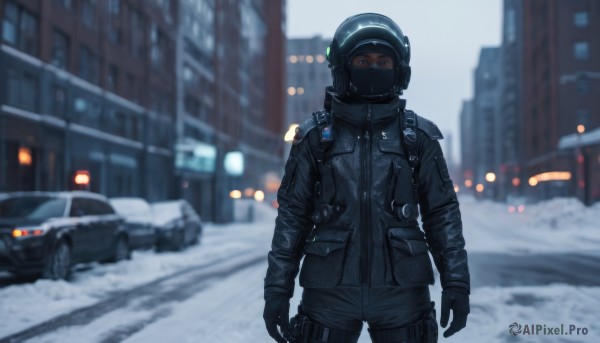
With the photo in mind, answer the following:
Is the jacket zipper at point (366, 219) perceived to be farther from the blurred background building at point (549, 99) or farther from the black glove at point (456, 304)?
the blurred background building at point (549, 99)

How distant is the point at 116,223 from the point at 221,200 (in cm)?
3252

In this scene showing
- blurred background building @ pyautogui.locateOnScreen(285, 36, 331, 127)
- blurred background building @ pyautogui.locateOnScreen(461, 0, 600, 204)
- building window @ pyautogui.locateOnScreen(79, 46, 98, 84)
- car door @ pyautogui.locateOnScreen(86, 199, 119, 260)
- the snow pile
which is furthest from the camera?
blurred background building @ pyautogui.locateOnScreen(285, 36, 331, 127)

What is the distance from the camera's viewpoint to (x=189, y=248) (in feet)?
70.6

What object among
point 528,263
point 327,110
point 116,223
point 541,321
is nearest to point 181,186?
point 116,223

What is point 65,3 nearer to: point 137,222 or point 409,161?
point 137,222

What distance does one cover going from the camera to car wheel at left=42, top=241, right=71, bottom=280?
471 inches

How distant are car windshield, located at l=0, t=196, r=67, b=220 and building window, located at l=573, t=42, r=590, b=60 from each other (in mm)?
53549

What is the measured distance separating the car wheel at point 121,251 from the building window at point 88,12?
59.0 ft

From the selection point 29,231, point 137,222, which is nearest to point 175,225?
point 137,222

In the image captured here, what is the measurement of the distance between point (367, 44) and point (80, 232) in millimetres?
11430

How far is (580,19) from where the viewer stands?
190ft

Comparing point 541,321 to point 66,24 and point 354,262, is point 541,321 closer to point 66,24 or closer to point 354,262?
point 354,262

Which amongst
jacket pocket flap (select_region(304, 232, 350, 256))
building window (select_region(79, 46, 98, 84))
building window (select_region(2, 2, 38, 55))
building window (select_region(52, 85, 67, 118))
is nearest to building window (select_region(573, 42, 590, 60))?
building window (select_region(79, 46, 98, 84))

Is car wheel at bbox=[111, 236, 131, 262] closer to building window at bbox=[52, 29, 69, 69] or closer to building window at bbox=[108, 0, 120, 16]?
building window at bbox=[52, 29, 69, 69]
